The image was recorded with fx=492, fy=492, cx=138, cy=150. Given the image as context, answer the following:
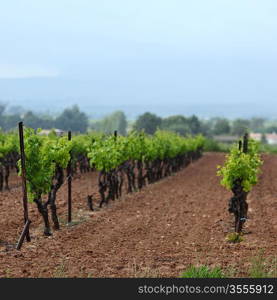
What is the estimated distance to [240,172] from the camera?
581 inches

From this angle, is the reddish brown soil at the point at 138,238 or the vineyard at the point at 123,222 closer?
the reddish brown soil at the point at 138,238

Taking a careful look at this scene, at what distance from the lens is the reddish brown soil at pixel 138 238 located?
10.2 meters

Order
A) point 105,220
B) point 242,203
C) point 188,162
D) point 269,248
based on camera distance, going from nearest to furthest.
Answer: point 269,248, point 242,203, point 105,220, point 188,162

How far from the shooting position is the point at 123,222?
54.6 feet

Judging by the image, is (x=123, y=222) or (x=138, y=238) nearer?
(x=138, y=238)

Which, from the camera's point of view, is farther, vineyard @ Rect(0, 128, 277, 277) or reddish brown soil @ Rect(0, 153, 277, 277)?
vineyard @ Rect(0, 128, 277, 277)

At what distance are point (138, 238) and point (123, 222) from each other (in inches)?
103

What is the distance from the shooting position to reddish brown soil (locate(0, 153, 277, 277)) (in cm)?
1025

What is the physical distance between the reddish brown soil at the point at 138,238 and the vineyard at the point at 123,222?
0.07 ft

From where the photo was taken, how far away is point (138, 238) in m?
14.1

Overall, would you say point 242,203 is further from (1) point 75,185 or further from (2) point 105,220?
(1) point 75,185

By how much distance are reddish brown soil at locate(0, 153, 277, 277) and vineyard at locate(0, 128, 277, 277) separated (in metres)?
0.02
